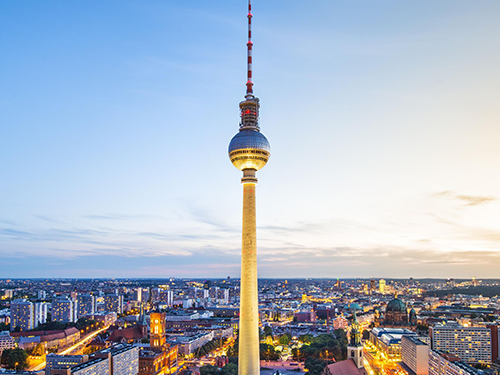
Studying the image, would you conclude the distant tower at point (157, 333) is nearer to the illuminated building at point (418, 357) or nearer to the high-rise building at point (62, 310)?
the illuminated building at point (418, 357)

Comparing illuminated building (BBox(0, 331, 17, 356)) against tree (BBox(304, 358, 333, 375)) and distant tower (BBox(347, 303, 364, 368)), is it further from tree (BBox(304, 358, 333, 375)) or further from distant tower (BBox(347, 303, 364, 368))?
distant tower (BBox(347, 303, 364, 368))

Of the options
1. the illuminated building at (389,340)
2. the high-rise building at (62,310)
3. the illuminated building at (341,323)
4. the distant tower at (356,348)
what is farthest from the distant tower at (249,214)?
the high-rise building at (62,310)

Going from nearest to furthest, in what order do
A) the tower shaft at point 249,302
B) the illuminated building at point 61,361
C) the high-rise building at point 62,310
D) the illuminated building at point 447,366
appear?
the tower shaft at point 249,302 < the illuminated building at point 447,366 < the illuminated building at point 61,361 < the high-rise building at point 62,310

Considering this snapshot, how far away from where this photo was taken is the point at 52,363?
3049 inches

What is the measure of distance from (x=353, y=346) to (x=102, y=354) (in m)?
37.3

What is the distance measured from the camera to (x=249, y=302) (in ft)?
198

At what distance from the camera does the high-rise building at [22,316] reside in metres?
131

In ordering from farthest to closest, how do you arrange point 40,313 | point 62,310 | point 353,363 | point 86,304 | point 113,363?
point 86,304
point 62,310
point 40,313
point 113,363
point 353,363

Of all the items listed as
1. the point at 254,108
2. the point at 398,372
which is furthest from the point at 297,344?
the point at 254,108

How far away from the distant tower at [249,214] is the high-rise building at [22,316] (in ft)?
307

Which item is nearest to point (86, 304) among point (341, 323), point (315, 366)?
point (341, 323)

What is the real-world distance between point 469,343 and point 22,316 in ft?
362

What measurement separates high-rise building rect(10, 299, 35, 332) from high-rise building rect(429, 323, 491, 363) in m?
102

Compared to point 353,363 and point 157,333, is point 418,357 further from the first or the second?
point 157,333
